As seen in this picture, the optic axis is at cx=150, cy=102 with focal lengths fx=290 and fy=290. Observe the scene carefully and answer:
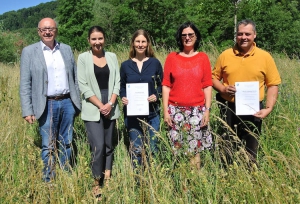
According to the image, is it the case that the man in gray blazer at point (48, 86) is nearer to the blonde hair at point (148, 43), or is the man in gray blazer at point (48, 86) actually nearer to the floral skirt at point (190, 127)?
the blonde hair at point (148, 43)

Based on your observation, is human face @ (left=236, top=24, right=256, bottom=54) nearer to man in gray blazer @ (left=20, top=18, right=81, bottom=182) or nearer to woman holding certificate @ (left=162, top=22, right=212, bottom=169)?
woman holding certificate @ (left=162, top=22, right=212, bottom=169)

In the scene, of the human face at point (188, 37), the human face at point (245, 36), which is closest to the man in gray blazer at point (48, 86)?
the human face at point (188, 37)

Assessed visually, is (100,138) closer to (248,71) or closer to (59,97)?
(59,97)

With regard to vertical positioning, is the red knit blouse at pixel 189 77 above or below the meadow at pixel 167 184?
above

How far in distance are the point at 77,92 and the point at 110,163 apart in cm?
96

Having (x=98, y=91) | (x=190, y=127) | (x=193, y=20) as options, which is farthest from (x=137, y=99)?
(x=193, y=20)

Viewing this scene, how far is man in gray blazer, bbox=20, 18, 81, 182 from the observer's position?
3.18m

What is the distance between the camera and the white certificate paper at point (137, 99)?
3361 mm

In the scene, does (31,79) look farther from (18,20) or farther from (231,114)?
(18,20)

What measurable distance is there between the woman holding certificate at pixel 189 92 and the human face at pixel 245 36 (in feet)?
1.29

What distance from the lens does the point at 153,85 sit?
3.47 meters

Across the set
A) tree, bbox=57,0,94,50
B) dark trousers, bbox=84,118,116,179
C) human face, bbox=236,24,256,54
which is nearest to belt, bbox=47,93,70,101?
dark trousers, bbox=84,118,116,179

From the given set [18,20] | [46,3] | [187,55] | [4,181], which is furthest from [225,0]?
[46,3]

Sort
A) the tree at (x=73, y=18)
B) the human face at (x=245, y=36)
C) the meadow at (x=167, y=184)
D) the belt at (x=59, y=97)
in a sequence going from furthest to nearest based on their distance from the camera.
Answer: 1. the tree at (x=73, y=18)
2. the belt at (x=59, y=97)
3. the human face at (x=245, y=36)
4. the meadow at (x=167, y=184)
